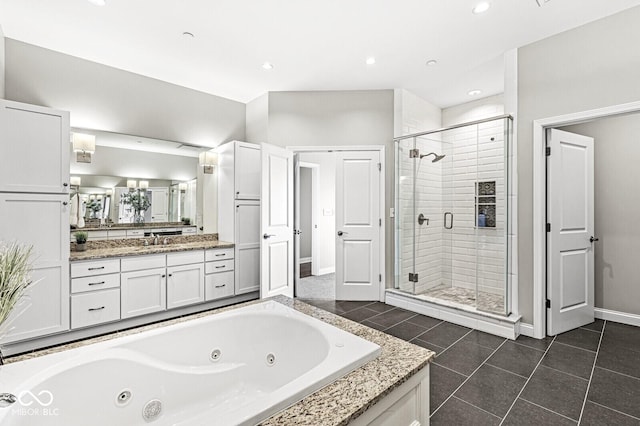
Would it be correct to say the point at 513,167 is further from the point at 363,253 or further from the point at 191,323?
the point at 191,323

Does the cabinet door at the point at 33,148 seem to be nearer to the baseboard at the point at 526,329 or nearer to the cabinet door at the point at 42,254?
the cabinet door at the point at 42,254

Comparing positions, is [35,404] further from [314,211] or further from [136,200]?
[314,211]

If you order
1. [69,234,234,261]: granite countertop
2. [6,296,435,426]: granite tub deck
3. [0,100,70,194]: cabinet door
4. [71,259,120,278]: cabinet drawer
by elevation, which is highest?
[0,100,70,194]: cabinet door

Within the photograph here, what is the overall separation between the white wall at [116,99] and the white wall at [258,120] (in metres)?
0.15


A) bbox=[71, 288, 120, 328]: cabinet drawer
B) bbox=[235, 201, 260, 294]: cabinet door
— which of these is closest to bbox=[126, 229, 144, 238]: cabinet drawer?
bbox=[71, 288, 120, 328]: cabinet drawer

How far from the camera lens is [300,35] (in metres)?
2.78

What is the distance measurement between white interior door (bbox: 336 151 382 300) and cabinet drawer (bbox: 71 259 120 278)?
2518 millimetres

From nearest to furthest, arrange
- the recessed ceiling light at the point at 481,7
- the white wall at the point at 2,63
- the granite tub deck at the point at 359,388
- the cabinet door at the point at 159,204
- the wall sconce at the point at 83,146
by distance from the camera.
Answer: the granite tub deck at the point at 359,388 → the recessed ceiling light at the point at 481,7 → the white wall at the point at 2,63 → the wall sconce at the point at 83,146 → the cabinet door at the point at 159,204

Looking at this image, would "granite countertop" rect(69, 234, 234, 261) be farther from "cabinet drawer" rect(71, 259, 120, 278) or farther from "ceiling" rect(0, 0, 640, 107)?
"ceiling" rect(0, 0, 640, 107)

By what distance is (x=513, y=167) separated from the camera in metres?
3.00

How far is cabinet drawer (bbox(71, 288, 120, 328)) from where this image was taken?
2.73m

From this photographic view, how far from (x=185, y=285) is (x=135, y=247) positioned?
0.74 m

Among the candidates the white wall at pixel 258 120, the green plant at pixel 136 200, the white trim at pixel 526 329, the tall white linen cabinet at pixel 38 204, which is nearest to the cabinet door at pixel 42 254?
the tall white linen cabinet at pixel 38 204

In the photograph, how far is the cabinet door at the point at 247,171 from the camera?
12.7 ft
